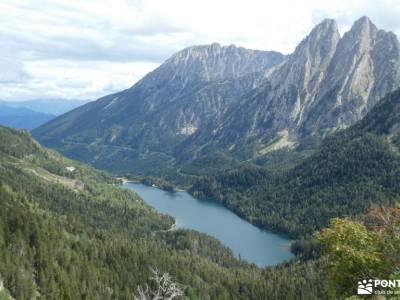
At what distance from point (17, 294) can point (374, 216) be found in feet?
384

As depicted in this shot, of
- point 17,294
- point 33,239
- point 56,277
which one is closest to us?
point 17,294

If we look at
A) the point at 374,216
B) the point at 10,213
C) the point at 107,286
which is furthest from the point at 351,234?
the point at 10,213

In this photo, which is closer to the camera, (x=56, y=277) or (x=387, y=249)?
(x=387, y=249)

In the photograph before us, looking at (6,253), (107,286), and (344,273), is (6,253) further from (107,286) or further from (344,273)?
(344,273)

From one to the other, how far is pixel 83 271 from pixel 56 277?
785 inches

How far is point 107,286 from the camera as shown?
194 metres

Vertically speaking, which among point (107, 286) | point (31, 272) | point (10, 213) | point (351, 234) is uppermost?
point (351, 234)

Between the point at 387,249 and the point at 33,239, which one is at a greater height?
the point at 387,249

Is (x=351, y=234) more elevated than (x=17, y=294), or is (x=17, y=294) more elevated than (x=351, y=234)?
(x=351, y=234)

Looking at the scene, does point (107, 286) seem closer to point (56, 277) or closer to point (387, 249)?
point (56, 277)

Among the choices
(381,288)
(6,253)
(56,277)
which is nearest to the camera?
(381,288)

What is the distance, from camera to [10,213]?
197 m

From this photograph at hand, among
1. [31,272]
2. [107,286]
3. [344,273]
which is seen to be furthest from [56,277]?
[344,273]

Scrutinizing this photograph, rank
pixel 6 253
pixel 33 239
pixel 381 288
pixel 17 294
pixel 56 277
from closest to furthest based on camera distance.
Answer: pixel 381 288
pixel 17 294
pixel 6 253
pixel 56 277
pixel 33 239
